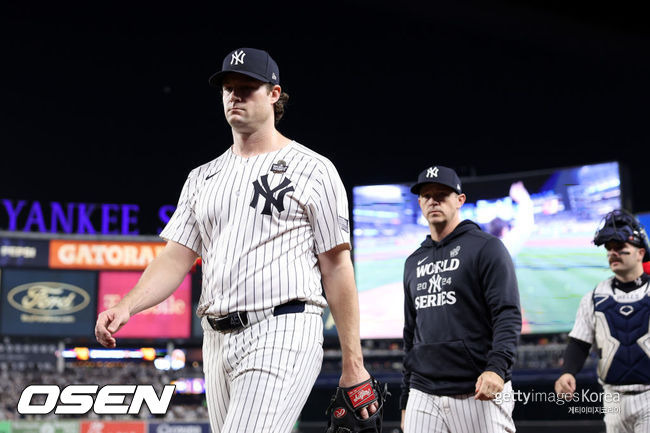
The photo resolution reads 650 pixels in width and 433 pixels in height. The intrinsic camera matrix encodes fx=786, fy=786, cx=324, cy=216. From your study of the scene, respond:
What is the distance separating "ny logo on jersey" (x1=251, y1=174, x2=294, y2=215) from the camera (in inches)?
114

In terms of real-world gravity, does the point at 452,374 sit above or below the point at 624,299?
below

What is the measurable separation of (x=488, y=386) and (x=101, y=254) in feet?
77.3

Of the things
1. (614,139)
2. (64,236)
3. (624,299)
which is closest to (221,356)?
(624,299)

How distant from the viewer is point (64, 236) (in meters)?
25.9

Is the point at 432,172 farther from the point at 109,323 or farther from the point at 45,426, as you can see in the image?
the point at 45,426

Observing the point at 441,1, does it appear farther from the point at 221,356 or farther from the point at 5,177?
the point at 5,177

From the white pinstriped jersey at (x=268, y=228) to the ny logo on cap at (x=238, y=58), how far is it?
0.37 meters

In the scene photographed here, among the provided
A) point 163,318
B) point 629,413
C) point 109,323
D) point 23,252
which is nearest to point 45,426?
point 163,318

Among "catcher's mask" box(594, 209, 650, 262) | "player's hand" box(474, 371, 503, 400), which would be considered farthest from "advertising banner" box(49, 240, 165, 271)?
"player's hand" box(474, 371, 503, 400)

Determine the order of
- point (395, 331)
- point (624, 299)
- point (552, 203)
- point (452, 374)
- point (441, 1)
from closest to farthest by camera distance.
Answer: point (441, 1)
point (452, 374)
point (624, 299)
point (552, 203)
point (395, 331)

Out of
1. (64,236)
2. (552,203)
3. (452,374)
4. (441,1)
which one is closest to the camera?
(441,1)

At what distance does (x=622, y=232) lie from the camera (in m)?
5.49

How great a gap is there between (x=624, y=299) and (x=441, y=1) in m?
5.18

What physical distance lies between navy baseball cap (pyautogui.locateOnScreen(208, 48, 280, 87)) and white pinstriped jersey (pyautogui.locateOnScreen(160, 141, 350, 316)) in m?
0.30
